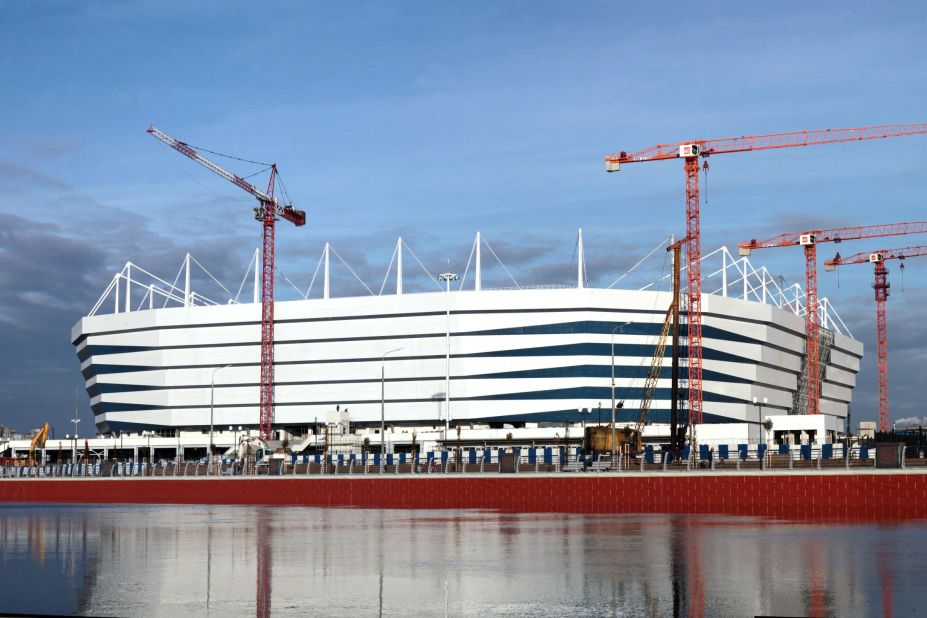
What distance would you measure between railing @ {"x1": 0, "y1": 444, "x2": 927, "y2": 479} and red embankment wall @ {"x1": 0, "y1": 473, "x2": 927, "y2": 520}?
2021mm

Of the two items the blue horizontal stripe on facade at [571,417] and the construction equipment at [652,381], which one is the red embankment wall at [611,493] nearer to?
the construction equipment at [652,381]

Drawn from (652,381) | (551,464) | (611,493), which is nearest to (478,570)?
(611,493)

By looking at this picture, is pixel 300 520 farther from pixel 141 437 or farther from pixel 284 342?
pixel 141 437

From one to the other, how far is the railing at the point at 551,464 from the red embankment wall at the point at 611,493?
2.02 m

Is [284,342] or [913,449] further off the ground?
[284,342]

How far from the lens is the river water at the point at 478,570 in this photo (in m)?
19.1

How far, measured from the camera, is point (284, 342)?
17150cm

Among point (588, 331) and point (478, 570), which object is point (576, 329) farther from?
point (478, 570)

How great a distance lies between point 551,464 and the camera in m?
66.5

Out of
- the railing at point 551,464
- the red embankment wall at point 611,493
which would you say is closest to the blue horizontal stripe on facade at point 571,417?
the railing at point 551,464

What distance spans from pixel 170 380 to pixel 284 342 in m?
21.3

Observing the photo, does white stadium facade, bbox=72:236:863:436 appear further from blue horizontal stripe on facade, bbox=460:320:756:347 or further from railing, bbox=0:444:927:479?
railing, bbox=0:444:927:479

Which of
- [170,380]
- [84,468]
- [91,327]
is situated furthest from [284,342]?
[84,468]

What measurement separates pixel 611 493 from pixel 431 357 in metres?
107
